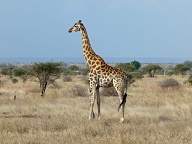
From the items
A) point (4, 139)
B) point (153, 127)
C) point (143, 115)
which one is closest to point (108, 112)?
point (143, 115)

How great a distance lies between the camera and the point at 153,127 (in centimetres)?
1067

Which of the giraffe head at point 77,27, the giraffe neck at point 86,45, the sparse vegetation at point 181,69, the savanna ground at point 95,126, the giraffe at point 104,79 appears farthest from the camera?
the sparse vegetation at point 181,69

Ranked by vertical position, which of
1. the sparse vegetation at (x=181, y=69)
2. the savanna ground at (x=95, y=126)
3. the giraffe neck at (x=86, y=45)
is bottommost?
the sparse vegetation at (x=181, y=69)

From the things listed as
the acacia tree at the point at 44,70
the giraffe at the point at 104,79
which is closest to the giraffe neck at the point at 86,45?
the giraffe at the point at 104,79

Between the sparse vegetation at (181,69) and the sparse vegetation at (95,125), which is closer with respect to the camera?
the sparse vegetation at (95,125)

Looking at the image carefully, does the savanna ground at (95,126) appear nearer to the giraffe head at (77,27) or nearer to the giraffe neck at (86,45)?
the giraffe neck at (86,45)

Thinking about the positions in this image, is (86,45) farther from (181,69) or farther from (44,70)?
(181,69)

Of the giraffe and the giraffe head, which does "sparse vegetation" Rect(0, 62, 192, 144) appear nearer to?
the giraffe

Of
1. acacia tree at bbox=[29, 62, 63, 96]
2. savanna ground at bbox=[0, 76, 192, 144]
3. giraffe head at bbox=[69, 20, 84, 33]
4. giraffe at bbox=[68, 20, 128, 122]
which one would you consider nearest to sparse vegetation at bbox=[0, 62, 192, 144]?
savanna ground at bbox=[0, 76, 192, 144]

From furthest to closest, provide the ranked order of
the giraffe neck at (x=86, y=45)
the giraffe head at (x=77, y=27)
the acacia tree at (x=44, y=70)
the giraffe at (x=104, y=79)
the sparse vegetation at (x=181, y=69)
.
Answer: the sparse vegetation at (x=181, y=69)
the acacia tree at (x=44, y=70)
the giraffe neck at (x=86, y=45)
the giraffe head at (x=77, y=27)
the giraffe at (x=104, y=79)

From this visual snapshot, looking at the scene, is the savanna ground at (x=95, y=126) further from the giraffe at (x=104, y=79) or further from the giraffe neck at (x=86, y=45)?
Result: the giraffe neck at (x=86, y=45)

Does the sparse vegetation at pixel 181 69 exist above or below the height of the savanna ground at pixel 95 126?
below

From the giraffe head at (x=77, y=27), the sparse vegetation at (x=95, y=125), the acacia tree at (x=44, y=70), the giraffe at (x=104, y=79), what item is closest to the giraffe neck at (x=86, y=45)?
the giraffe head at (x=77, y=27)

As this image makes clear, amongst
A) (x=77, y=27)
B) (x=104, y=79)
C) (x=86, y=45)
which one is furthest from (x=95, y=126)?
(x=77, y=27)
